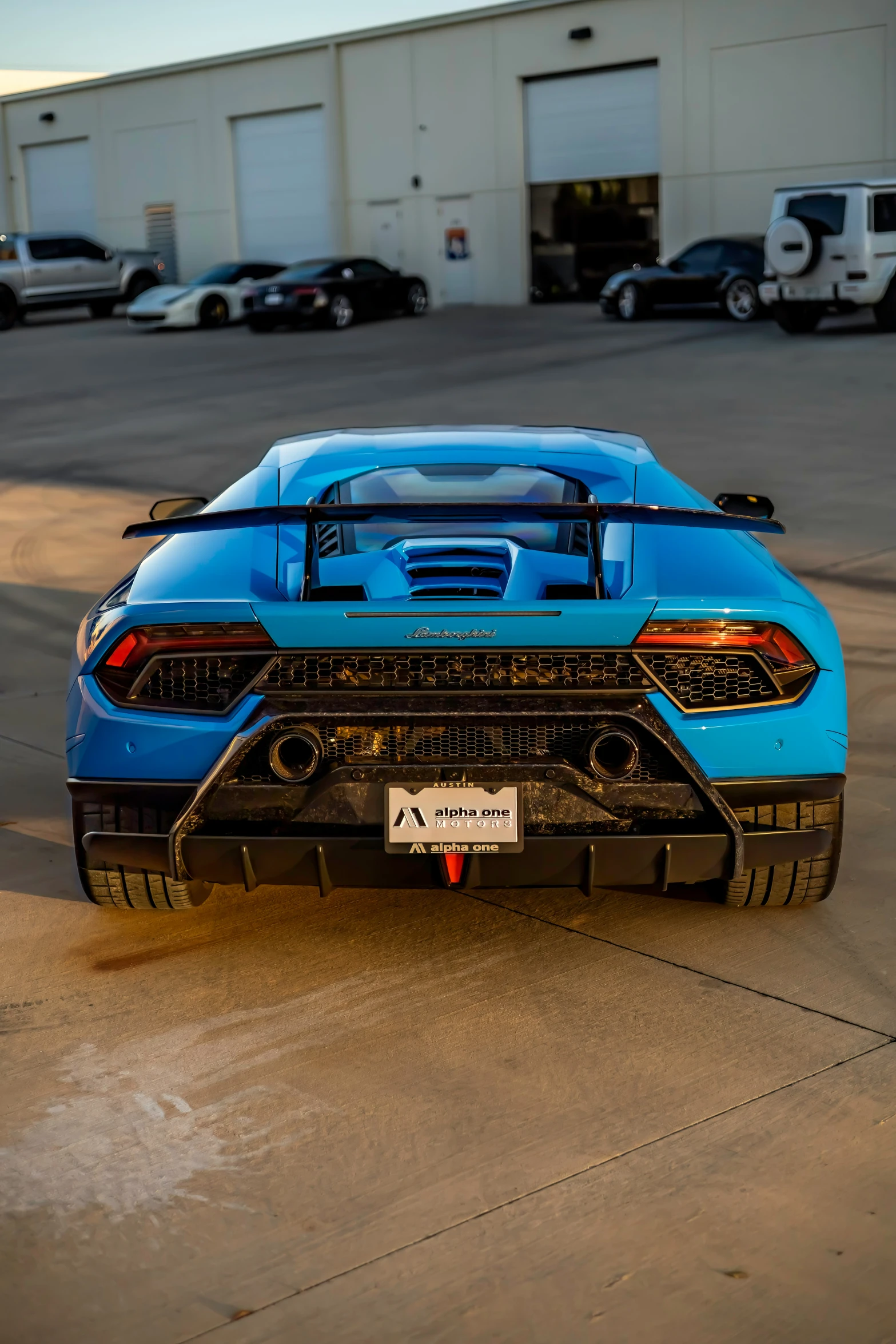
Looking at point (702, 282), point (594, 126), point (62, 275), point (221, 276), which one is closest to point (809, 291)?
point (702, 282)

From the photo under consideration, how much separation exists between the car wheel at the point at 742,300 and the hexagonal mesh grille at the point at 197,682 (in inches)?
909

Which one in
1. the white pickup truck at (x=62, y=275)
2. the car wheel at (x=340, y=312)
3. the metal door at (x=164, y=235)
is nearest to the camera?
the car wheel at (x=340, y=312)

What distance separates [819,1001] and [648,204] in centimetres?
3147

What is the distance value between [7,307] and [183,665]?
102ft

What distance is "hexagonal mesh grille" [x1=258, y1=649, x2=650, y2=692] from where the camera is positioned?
3.70 meters

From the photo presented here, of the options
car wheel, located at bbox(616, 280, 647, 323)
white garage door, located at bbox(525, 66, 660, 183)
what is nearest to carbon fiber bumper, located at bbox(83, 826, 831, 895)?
car wheel, located at bbox(616, 280, 647, 323)

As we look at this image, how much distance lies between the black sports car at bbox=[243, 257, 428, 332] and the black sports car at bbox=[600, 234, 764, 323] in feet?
15.4

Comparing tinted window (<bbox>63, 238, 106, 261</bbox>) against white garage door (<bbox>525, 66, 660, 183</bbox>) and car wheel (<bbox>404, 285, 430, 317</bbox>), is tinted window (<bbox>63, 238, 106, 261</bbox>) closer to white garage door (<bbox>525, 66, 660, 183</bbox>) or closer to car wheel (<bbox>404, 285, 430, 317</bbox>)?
car wheel (<bbox>404, 285, 430, 317</bbox>)

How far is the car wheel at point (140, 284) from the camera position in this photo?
34.6 metres

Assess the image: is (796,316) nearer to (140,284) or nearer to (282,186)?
(140,284)

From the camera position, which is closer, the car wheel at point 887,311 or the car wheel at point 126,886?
the car wheel at point 126,886

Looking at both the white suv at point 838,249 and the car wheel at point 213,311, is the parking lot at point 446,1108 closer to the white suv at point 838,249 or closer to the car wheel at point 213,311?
the white suv at point 838,249

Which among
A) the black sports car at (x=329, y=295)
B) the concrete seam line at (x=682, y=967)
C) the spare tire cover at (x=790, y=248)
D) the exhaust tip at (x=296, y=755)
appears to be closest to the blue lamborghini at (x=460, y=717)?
the exhaust tip at (x=296, y=755)

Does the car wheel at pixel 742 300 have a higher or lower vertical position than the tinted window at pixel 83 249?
lower
